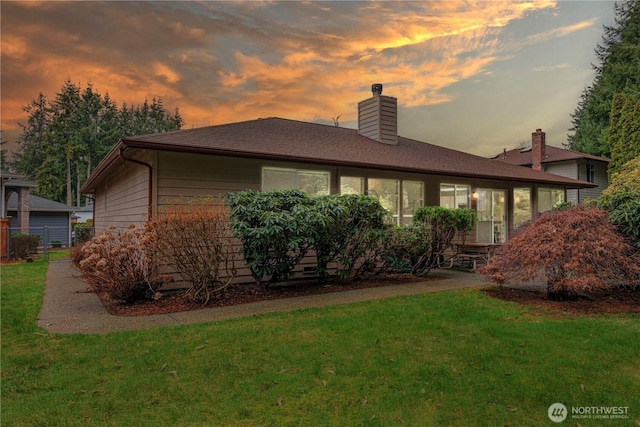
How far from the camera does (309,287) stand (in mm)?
7574

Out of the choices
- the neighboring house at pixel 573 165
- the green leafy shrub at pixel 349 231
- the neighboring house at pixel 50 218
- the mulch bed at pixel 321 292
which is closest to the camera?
the mulch bed at pixel 321 292

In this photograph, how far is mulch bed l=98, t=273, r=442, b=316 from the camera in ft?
19.2

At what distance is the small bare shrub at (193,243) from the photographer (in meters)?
6.01

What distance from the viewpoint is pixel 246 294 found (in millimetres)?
6832

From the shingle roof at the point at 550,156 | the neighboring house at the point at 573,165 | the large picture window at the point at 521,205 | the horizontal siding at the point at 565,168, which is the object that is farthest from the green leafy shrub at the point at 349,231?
the horizontal siding at the point at 565,168

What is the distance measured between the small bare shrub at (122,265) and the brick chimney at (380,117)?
8.36 meters

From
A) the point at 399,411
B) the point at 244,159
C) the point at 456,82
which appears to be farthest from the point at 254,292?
the point at 456,82

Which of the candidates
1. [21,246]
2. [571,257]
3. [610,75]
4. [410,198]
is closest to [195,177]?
[410,198]

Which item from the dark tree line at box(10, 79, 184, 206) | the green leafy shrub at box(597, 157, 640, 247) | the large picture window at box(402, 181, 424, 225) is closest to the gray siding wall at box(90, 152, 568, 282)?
the large picture window at box(402, 181, 424, 225)

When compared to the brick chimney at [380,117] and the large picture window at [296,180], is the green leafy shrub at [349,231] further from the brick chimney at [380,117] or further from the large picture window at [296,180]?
the brick chimney at [380,117]

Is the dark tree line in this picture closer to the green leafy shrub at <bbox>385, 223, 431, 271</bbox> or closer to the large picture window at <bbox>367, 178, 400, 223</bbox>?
the large picture window at <bbox>367, 178, 400, 223</bbox>

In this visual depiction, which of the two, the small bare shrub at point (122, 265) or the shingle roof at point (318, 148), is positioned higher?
the shingle roof at point (318, 148)

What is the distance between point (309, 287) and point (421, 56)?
31.7ft

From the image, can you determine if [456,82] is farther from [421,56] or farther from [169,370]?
[169,370]
